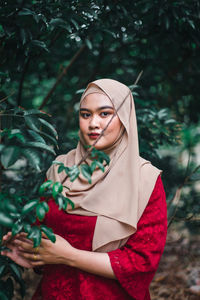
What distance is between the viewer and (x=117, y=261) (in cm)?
136

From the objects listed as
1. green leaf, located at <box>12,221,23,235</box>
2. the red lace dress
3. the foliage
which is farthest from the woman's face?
green leaf, located at <box>12,221,23,235</box>

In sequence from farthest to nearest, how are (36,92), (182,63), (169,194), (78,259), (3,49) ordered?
(36,92) < (182,63) < (169,194) < (3,49) < (78,259)

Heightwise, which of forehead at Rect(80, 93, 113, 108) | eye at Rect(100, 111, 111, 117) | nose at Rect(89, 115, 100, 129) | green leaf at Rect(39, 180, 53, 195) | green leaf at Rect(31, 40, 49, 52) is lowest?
green leaf at Rect(39, 180, 53, 195)

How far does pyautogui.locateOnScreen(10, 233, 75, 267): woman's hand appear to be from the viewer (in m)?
1.35

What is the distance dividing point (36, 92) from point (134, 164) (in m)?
3.29

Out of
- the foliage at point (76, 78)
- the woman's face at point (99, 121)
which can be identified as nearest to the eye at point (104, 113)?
the woman's face at point (99, 121)

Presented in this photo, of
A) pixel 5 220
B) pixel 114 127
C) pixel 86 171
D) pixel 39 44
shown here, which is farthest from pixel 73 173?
pixel 39 44

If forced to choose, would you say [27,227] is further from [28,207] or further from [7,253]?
[7,253]

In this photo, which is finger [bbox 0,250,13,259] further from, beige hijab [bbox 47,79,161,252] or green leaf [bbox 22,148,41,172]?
green leaf [bbox 22,148,41,172]

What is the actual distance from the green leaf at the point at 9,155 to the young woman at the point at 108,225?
0.48 m

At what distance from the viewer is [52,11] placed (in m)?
1.64

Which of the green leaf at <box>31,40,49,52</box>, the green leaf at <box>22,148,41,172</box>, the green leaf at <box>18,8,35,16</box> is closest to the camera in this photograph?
the green leaf at <box>22,148,41,172</box>

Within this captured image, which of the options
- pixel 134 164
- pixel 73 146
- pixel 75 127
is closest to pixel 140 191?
pixel 134 164

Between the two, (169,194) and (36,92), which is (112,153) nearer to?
(169,194)
